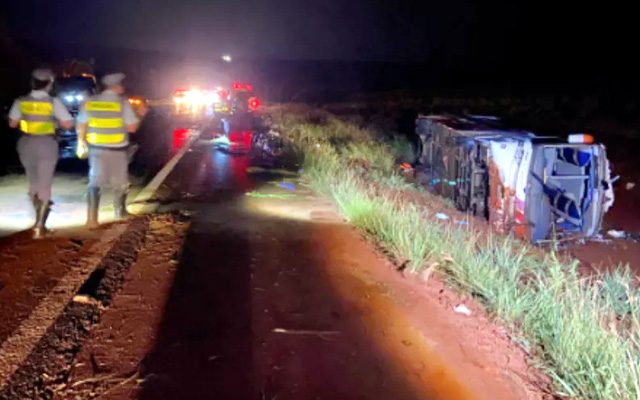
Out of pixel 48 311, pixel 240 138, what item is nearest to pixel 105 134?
pixel 48 311

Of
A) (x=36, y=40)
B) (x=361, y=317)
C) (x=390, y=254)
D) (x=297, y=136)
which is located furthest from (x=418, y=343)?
(x=36, y=40)

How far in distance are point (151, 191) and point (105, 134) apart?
9.21ft

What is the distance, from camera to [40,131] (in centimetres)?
728

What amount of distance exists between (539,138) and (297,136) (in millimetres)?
10512

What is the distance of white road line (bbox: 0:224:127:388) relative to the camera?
13.6ft

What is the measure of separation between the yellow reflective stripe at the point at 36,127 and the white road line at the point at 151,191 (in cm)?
175

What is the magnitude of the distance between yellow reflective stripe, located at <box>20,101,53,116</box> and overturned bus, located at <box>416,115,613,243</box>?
6.07 m

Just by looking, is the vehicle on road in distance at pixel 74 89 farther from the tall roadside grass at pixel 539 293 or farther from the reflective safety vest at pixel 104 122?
the tall roadside grass at pixel 539 293

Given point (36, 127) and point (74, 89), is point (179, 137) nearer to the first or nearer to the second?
point (74, 89)

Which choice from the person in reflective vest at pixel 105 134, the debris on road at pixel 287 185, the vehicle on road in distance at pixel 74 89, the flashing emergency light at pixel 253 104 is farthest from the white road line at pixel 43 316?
the flashing emergency light at pixel 253 104

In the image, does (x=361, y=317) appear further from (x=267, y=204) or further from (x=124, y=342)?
(x=267, y=204)

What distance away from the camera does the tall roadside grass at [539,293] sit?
3.86 m

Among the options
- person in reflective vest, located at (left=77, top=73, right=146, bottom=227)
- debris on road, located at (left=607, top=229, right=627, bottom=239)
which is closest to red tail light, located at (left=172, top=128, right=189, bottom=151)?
person in reflective vest, located at (left=77, top=73, right=146, bottom=227)

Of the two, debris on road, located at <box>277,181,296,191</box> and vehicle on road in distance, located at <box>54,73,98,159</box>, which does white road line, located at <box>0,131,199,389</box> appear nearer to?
debris on road, located at <box>277,181,296,191</box>
